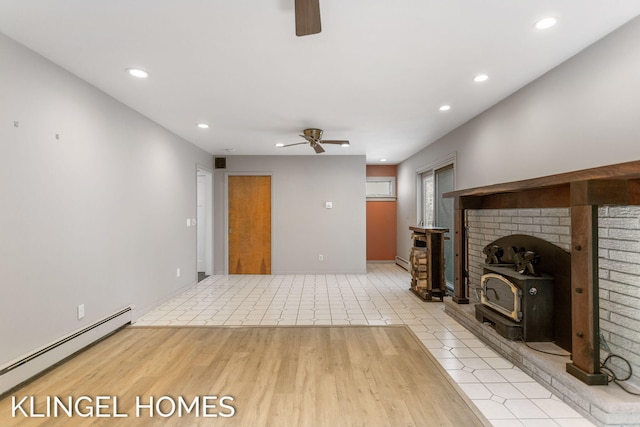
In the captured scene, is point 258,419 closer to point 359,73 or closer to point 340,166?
point 359,73

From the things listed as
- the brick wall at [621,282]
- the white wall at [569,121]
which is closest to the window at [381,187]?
the white wall at [569,121]

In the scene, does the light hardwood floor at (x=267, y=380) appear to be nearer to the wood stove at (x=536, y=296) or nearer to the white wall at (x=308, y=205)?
the wood stove at (x=536, y=296)

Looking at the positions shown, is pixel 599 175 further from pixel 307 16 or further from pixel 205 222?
pixel 205 222

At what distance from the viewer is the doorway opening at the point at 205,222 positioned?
20.3ft

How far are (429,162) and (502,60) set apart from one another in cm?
312

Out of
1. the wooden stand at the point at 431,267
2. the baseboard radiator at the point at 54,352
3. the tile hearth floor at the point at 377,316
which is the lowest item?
the tile hearth floor at the point at 377,316

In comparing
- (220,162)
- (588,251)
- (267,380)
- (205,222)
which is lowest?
(267,380)

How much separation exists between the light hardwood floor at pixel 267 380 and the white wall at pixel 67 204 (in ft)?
1.59

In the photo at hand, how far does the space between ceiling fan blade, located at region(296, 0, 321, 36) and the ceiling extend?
17.7 inches

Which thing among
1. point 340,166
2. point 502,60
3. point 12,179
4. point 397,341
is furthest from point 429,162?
point 12,179

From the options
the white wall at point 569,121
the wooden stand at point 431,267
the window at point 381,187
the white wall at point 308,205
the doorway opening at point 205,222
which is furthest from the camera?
the window at point 381,187

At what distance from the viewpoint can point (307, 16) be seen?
1424 millimetres

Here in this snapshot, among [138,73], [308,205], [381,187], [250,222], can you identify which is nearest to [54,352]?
[138,73]

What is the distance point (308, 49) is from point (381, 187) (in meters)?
5.91
